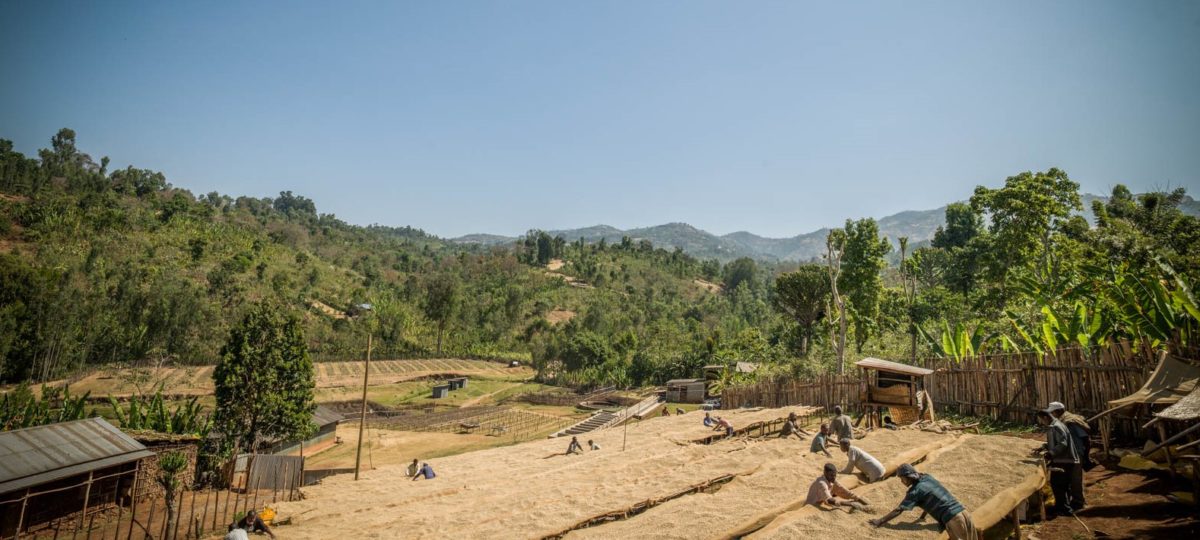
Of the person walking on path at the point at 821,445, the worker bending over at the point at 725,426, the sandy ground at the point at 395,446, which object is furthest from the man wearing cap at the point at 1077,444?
the sandy ground at the point at 395,446

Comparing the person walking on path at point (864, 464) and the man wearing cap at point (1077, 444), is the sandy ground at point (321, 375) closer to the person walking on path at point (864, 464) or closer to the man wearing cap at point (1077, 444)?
the person walking on path at point (864, 464)

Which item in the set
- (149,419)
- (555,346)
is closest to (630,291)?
(555,346)

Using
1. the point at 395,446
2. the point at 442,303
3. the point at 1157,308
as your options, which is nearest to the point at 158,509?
the point at 395,446

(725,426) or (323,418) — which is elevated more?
(725,426)

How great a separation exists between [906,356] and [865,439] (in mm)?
18679

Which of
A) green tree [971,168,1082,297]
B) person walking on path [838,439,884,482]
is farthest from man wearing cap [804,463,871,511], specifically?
green tree [971,168,1082,297]

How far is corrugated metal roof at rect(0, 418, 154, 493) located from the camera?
45.4ft

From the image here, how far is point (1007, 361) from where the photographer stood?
1445 centimetres

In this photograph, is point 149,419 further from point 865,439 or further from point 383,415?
point 865,439

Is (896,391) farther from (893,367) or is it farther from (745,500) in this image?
(745,500)

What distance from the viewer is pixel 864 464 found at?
9.96m

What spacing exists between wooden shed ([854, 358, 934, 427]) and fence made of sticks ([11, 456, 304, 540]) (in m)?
18.0

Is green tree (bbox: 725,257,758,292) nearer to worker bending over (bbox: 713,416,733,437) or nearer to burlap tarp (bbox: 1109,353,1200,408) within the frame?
worker bending over (bbox: 713,416,733,437)

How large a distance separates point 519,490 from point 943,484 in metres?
10.7
